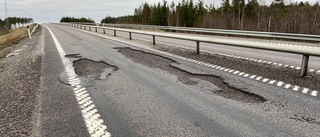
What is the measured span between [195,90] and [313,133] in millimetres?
2443

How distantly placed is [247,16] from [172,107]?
193 ft

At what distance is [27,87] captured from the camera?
5.80m

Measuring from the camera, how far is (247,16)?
5772cm

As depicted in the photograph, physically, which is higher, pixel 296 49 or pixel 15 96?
pixel 296 49

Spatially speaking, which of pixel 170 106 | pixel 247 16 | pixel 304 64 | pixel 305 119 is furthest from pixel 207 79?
pixel 247 16

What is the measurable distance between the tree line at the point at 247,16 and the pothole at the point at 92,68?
1837 centimetres

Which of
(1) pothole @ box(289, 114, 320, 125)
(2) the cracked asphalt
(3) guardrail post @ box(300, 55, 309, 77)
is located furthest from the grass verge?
(1) pothole @ box(289, 114, 320, 125)

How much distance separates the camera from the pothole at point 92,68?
6.83m

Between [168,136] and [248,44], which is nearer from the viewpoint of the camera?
[168,136]

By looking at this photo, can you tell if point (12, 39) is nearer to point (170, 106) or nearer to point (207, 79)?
point (207, 79)

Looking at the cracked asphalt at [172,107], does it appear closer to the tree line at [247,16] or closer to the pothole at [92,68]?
the pothole at [92,68]

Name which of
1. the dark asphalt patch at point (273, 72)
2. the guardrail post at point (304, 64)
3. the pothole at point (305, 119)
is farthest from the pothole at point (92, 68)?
the guardrail post at point (304, 64)

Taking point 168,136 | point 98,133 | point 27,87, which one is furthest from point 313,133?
point 27,87

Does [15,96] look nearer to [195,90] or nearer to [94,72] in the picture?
[94,72]
